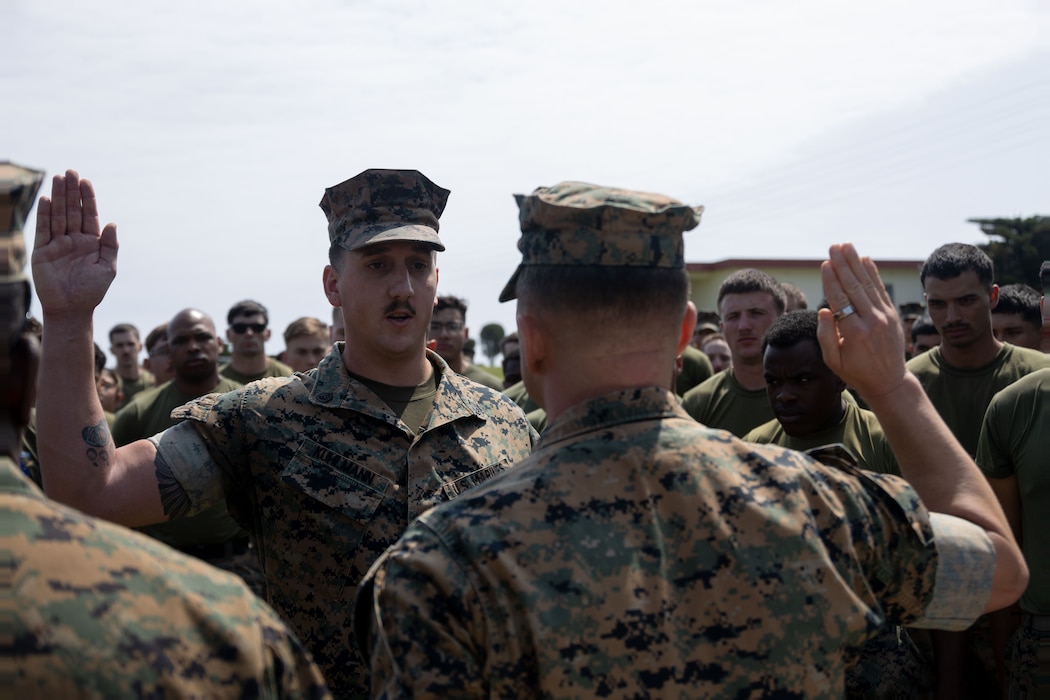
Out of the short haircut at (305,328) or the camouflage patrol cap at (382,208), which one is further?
the short haircut at (305,328)

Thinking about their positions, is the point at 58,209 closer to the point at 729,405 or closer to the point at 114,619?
the point at 114,619

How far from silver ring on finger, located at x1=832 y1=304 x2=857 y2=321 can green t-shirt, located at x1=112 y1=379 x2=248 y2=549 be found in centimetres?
469

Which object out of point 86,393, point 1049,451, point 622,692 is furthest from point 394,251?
point 1049,451

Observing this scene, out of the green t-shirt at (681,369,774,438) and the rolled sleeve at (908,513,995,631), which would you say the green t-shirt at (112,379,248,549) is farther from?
the rolled sleeve at (908,513,995,631)

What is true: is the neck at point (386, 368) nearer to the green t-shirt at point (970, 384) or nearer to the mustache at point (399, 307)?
the mustache at point (399, 307)

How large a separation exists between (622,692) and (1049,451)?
10.7 ft

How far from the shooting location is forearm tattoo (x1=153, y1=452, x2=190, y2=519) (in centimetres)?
333

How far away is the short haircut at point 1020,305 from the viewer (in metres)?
7.52

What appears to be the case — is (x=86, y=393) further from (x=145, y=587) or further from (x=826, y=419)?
(x=826, y=419)

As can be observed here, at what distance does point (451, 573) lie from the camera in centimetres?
194

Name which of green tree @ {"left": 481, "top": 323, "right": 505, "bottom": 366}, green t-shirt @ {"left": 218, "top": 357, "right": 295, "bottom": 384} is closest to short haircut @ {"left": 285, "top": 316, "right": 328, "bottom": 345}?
green t-shirt @ {"left": 218, "top": 357, "right": 295, "bottom": 384}

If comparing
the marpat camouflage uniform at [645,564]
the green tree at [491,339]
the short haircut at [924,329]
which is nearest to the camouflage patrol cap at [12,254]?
the marpat camouflage uniform at [645,564]

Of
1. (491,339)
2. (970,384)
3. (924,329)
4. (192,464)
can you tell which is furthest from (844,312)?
(491,339)

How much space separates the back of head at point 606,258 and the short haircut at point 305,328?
793 cm
